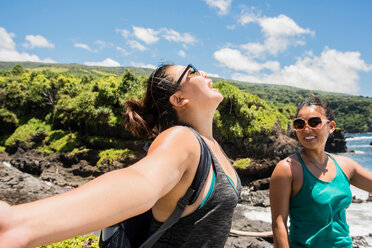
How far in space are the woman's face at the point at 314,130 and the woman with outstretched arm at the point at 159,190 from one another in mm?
1102

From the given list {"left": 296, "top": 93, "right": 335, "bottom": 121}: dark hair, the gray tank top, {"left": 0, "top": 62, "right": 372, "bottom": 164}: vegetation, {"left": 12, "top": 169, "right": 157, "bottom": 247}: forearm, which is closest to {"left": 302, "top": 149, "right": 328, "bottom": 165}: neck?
{"left": 296, "top": 93, "right": 335, "bottom": 121}: dark hair

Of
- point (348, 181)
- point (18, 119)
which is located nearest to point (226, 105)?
point (348, 181)

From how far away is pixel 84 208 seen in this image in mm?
710

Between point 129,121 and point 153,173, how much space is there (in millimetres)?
985

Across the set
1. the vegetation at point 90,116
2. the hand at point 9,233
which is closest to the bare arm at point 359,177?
the hand at point 9,233

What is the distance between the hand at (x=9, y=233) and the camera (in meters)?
0.58

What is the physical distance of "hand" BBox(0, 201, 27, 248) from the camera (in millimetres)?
583

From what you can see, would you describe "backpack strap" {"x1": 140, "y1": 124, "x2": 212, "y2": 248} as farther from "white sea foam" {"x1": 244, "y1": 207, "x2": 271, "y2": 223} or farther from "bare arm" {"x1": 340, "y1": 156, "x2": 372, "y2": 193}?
"white sea foam" {"x1": 244, "y1": 207, "x2": 271, "y2": 223}

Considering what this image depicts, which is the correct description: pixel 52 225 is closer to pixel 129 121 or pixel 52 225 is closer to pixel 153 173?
pixel 153 173

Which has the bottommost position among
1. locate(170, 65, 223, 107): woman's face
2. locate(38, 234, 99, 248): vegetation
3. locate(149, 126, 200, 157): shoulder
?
locate(38, 234, 99, 248): vegetation

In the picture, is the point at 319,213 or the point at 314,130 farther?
the point at 314,130

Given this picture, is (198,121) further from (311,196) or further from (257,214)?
(257,214)

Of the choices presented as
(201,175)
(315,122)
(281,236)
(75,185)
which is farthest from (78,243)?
(75,185)

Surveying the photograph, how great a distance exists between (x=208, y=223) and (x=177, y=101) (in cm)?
78
